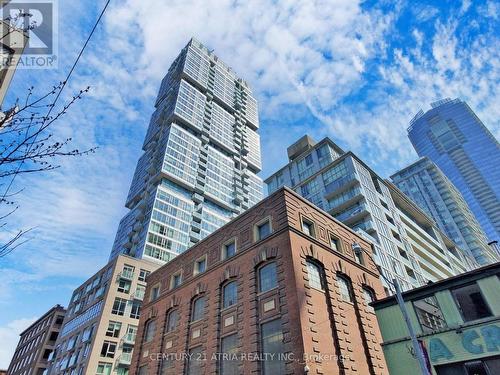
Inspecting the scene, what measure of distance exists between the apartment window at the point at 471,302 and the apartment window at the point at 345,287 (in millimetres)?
7767

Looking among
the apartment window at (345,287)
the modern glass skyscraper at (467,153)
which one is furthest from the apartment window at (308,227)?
the modern glass skyscraper at (467,153)

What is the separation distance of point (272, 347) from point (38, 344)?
73.8 meters

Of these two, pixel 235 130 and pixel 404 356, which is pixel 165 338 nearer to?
pixel 404 356

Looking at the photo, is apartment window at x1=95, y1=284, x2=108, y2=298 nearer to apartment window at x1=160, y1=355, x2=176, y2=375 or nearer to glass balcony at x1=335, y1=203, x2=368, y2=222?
apartment window at x1=160, y1=355, x2=176, y2=375

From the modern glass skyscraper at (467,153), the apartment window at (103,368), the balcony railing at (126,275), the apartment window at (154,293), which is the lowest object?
the apartment window at (103,368)

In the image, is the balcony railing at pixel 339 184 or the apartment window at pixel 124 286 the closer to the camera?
the apartment window at pixel 124 286

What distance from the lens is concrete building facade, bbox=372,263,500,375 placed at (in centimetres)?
1391

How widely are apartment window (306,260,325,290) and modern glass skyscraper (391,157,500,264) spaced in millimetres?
109612

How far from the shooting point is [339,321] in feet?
64.8

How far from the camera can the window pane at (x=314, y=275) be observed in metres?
20.3

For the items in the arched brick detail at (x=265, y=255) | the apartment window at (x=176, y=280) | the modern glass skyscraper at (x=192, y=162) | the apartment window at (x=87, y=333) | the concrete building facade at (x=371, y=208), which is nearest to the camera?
the arched brick detail at (x=265, y=255)

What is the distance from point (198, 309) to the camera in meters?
25.0

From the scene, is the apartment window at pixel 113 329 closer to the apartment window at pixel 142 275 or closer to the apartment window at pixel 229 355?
the apartment window at pixel 142 275

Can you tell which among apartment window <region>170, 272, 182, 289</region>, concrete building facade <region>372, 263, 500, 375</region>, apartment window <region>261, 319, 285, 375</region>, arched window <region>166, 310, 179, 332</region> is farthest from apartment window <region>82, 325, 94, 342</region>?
concrete building facade <region>372, 263, 500, 375</region>
